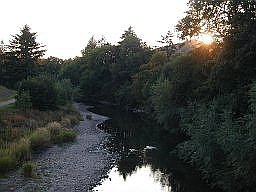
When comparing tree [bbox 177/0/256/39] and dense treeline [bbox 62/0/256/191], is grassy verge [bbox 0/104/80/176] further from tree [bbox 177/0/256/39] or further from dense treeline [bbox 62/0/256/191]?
tree [bbox 177/0/256/39]

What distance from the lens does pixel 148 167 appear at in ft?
95.6

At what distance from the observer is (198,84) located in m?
34.8

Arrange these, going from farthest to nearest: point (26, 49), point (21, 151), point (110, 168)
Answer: point (26, 49), point (110, 168), point (21, 151)

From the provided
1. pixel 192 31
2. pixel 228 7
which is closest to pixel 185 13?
pixel 192 31

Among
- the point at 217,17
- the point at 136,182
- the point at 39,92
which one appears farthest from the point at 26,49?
the point at 136,182

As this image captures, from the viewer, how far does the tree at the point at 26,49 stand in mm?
69812

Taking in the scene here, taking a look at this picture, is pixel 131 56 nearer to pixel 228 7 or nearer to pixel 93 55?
pixel 93 55

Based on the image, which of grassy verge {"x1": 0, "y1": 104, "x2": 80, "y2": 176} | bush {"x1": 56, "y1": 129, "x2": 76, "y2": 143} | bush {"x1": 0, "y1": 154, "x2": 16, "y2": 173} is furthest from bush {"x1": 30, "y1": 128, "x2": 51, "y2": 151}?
bush {"x1": 0, "y1": 154, "x2": 16, "y2": 173}

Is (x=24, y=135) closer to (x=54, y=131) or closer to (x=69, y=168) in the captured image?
(x=54, y=131)

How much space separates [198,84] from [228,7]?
759 cm

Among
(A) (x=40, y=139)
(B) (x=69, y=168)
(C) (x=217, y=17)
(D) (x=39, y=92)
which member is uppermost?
(C) (x=217, y=17)

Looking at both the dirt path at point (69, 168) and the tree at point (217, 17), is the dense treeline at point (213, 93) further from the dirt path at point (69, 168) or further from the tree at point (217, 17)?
the dirt path at point (69, 168)

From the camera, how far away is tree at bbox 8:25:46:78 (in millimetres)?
69812

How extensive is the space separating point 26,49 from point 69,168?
4788cm
